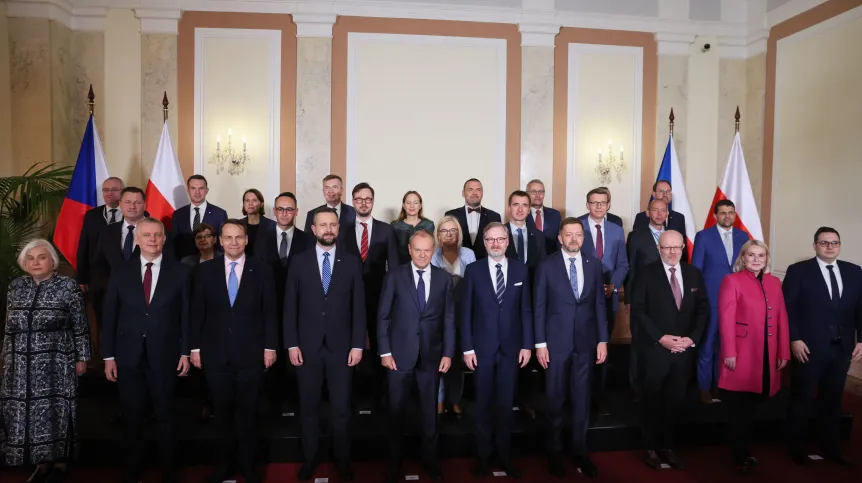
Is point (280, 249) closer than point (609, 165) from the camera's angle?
Yes

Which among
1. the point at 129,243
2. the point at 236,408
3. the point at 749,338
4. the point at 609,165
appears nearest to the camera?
the point at 236,408

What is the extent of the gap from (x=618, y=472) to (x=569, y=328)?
3.49ft

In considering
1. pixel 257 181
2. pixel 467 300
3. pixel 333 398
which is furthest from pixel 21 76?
pixel 467 300

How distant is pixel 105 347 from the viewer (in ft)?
11.0

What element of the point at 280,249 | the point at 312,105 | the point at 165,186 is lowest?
the point at 280,249

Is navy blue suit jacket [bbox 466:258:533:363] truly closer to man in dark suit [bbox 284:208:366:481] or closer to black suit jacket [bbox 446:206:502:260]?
man in dark suit [bbox 284:208:366:481]

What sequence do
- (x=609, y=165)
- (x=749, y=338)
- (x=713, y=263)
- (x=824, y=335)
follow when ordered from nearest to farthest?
(x=749, y=338)
(x=824, y=335)
(x=713, y=263)
(x=609, y=165)

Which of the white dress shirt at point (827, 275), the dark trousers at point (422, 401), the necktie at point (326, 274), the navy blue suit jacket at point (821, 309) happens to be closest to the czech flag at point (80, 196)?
the necktie at point (326, 274)

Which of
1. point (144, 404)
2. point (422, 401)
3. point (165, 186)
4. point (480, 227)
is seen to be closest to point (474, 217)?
point (480, 227)

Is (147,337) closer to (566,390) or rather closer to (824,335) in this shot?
(566,390)

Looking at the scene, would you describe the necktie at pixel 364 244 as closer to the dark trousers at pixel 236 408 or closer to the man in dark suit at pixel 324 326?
the man in dark suit at pixel 324 326

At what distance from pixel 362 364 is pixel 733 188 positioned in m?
4.27

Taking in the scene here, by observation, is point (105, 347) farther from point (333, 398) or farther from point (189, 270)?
point (333, 398)

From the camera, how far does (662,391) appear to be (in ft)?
12.4
